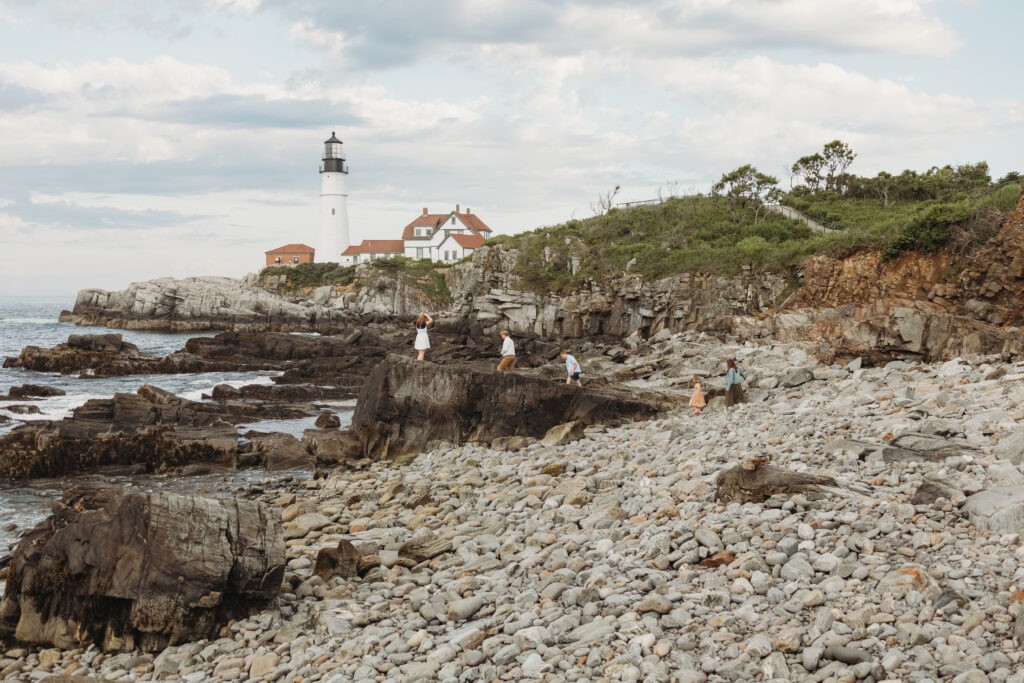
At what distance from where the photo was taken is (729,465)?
12586 millimetres

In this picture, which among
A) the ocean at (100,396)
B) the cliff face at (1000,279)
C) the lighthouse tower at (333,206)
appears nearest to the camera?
the ocean at (100,396)

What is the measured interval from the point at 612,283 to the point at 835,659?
42.1 m

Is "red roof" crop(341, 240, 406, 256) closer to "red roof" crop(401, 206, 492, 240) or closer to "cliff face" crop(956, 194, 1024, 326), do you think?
"red roof" crop(401, 206, 492, 240)

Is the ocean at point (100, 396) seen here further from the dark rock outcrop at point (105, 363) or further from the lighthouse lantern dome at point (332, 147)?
the lighthouse lantern dome at point (332, 147)

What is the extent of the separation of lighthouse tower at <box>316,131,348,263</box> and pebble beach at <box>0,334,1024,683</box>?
311 ft

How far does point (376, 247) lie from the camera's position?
109875mm

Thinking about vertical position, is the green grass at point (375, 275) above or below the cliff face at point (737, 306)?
above

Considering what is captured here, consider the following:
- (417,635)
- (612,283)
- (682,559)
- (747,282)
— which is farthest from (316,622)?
(612,283)

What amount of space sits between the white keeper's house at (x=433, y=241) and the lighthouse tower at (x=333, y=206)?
200 cm

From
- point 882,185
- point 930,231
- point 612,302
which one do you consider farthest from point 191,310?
point 930,231

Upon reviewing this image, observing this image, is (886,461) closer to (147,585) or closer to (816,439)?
(816,439)

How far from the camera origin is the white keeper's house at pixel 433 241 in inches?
4134

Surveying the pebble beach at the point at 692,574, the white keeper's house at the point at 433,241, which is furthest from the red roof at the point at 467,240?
the pebble beach at the point at 692,574

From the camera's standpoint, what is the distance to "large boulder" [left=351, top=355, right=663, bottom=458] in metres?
21.3
